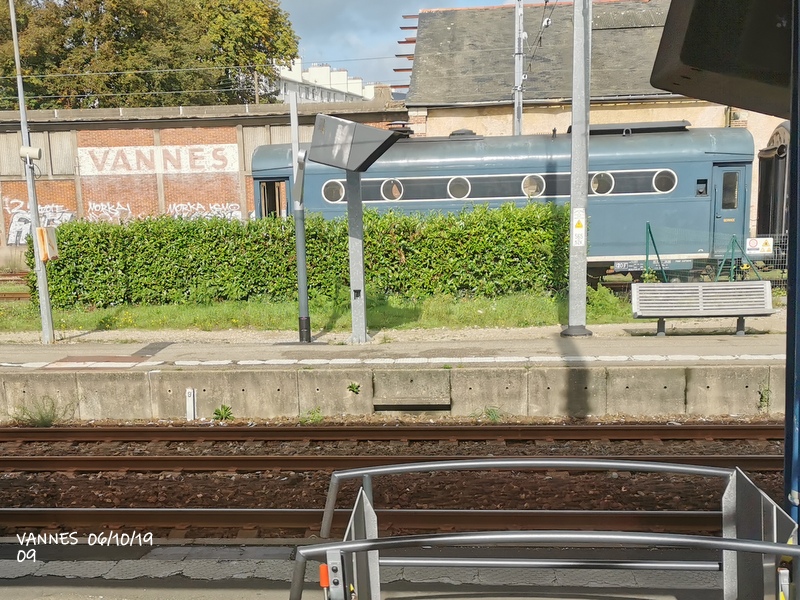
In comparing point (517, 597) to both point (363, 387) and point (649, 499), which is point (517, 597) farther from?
point (363, 387)

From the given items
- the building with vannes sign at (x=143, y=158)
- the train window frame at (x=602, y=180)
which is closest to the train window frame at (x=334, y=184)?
the train window frame at (x=602, y=180)

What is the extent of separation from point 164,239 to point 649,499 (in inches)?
500

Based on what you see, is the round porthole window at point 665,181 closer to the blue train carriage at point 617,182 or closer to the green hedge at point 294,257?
the blue train carriage at point 617,182

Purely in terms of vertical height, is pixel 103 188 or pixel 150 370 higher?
pixel 103 188

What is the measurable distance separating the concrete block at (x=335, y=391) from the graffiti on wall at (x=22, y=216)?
2523cm

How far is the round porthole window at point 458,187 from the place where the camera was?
18.5 metres

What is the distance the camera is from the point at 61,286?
648 inches

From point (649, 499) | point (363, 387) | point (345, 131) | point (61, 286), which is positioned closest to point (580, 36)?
point (345, 131)

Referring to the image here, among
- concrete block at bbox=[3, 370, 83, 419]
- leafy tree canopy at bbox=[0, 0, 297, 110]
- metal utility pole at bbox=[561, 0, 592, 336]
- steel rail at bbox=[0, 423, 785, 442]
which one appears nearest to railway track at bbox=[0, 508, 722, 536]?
steel rail at bbox=[0, 423, 785, 442]

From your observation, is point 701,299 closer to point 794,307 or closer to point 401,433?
point 401,433

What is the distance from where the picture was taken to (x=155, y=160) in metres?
31.6

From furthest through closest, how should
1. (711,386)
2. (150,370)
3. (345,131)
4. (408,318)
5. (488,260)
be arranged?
(488,260) → (408,318) → (345,131) → (150,370) → (711,386)

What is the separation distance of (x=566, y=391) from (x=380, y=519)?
426 centimetres

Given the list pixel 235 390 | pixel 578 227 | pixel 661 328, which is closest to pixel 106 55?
pixel 578 227
